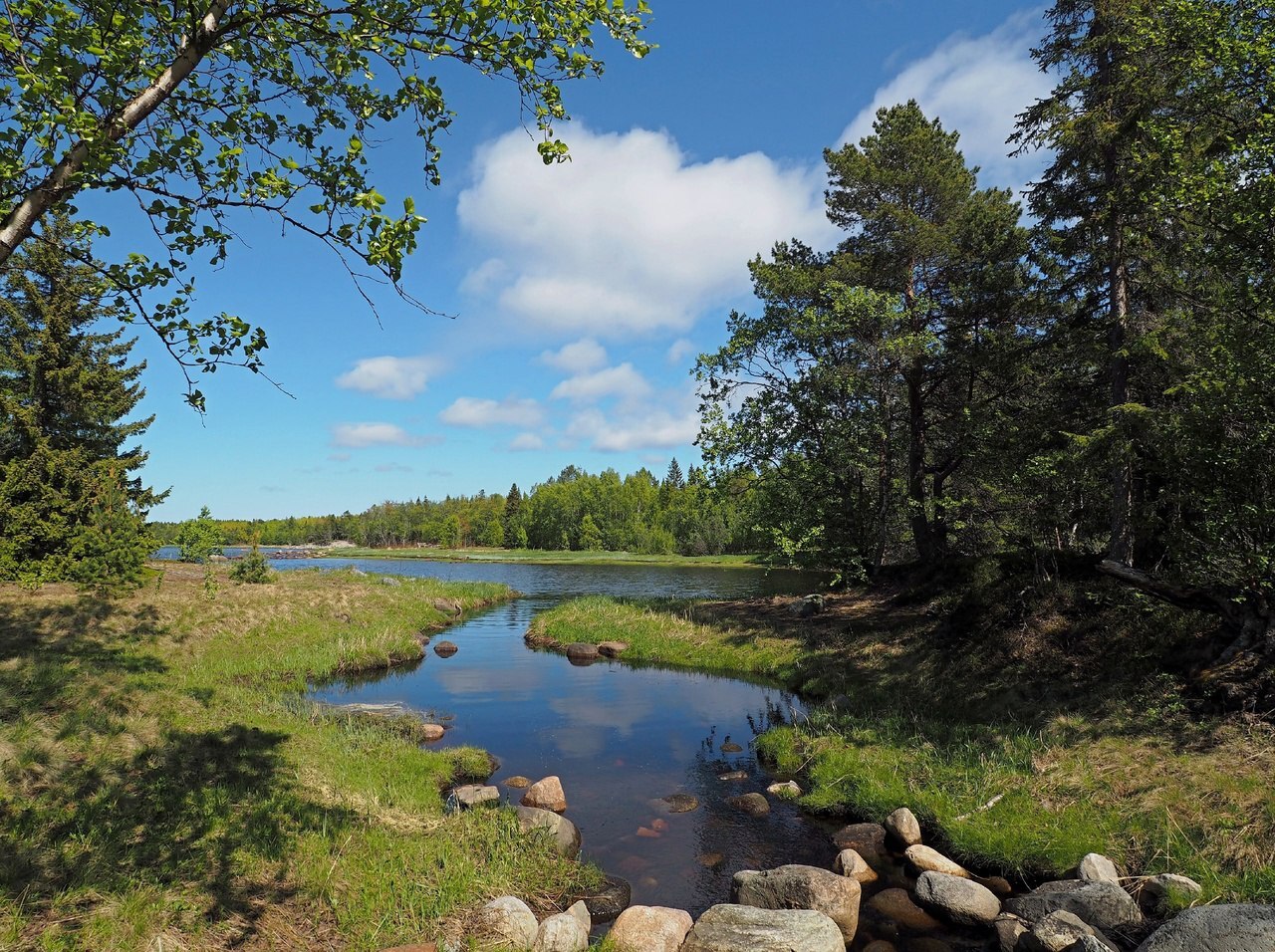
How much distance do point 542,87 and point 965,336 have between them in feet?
78.9

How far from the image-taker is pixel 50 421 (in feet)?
78.5

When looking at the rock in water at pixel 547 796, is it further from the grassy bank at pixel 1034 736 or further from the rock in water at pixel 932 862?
the rock in water at pixel 932 862

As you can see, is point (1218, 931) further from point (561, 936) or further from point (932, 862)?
point (561, 936)

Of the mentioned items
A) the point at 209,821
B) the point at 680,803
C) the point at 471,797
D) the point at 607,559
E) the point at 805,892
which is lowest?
the point at 607,559

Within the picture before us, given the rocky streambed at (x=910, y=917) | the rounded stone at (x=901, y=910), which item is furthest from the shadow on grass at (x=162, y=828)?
the rounded stone at (x=901, y=910)

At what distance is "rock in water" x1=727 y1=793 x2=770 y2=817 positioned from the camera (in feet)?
41.6

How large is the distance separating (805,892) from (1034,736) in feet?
24.0

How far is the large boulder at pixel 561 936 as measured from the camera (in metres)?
7.84

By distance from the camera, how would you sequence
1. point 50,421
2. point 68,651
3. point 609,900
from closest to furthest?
point 609,900, point 68,651, point 50,421

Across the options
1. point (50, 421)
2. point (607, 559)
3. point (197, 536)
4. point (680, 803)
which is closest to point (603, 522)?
point (607, 559)

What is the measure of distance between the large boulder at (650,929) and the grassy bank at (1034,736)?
5.36 metres

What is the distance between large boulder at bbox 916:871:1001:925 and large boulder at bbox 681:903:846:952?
5.79 feet

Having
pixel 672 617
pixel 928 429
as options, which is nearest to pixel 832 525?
pixel 928 429

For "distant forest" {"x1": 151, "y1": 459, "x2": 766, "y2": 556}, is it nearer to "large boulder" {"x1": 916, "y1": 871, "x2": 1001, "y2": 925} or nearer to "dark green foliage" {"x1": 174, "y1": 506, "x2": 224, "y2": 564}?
"dark green foliage" {"x1": 174, "y1": 506, "x2": 224, "y2": 564}
